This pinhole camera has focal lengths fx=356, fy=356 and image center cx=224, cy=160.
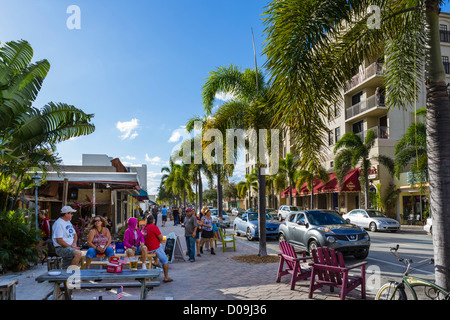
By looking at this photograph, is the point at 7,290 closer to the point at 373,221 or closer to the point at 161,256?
the point at 161,256

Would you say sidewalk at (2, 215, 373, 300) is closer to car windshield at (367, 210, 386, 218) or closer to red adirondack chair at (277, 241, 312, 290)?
red adirondack chair at (277, 241, 312, 290)

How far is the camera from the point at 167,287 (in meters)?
7.97

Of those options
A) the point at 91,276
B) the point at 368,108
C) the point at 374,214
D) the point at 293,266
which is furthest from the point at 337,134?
the point at 91,276


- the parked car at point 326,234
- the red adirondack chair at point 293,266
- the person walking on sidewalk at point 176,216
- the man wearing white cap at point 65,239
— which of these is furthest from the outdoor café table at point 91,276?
the person walking on sidewalk at point 176,216

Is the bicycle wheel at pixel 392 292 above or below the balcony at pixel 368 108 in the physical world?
below

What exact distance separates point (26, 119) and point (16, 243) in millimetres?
3380

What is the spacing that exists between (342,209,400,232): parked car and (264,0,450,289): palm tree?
16625mm

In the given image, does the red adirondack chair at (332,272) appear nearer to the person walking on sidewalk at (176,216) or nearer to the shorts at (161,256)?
the shorts at (161,256)

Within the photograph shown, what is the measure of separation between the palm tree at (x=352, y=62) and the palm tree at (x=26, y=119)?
6.96 meters

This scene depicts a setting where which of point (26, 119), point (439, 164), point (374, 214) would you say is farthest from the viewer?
point (374, 214)

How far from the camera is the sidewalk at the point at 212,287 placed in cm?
698

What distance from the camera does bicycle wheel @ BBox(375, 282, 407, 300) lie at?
4789mm

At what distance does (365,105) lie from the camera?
34250mm
